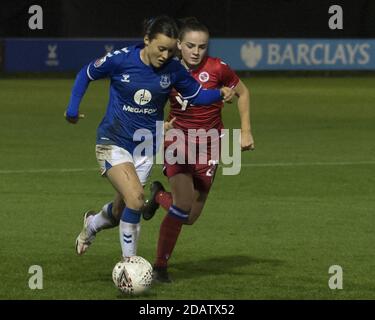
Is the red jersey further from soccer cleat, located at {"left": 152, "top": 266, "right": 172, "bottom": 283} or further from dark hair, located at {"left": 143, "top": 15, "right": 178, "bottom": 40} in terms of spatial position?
soccer cleat, located at {"left": 152, "top": 266, "right": 172, "bottom": 283}

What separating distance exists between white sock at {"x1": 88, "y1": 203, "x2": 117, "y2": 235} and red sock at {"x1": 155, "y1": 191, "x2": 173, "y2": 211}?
0.62 metres

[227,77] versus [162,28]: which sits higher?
[162,28]

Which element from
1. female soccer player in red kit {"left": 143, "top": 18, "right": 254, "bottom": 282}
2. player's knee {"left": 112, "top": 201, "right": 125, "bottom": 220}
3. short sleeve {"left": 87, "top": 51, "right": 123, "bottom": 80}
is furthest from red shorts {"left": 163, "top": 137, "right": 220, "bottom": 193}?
short sleeve {"left": 87, "top": 51, "right": 123, "bottom": 80}

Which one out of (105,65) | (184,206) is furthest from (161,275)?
(105,65)

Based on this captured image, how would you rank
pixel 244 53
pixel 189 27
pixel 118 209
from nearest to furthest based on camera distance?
pixel 189 27 < pixel 118 209 < pixel 244 53

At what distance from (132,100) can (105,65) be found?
0.35 metres

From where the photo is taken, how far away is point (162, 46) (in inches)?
381

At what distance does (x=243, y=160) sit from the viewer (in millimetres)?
19562

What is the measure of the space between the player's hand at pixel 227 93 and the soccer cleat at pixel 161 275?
146 cm

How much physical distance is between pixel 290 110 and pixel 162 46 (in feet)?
62.3

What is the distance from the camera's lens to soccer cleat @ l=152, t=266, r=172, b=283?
33.0 ft

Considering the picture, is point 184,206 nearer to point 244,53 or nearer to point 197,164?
point 197,164
